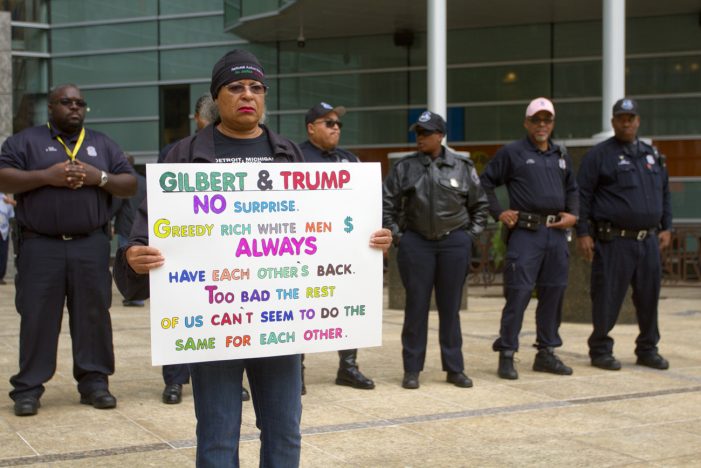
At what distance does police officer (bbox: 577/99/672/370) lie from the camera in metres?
8.80

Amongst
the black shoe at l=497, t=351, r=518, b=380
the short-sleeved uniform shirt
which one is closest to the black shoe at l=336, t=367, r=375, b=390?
the black shoe at l=497, t=351, r=518, b=380

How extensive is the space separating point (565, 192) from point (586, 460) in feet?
10.9

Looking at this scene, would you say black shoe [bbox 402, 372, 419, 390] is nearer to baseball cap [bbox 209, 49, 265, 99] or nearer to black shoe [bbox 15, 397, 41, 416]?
black shoe [bbox 15, 397, 41, 416]

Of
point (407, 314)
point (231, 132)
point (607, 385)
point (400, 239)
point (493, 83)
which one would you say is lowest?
point (607, 385)

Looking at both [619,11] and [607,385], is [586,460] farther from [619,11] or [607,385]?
[619,11]

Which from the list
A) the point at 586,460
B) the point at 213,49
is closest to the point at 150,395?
the point at 586,460

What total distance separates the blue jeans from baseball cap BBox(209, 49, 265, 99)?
105 centimetres

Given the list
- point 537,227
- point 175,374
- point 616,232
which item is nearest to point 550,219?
point 537,227

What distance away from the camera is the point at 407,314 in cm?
805

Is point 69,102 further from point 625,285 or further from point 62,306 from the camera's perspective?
point 625,285

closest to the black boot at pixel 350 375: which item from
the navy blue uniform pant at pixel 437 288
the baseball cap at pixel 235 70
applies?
the navy blue uniform pant at pixel 437 288

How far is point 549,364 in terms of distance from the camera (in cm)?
854

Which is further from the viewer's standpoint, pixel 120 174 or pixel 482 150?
pixel 482 150

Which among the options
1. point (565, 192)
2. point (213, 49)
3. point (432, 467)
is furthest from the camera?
point (213, 49)
